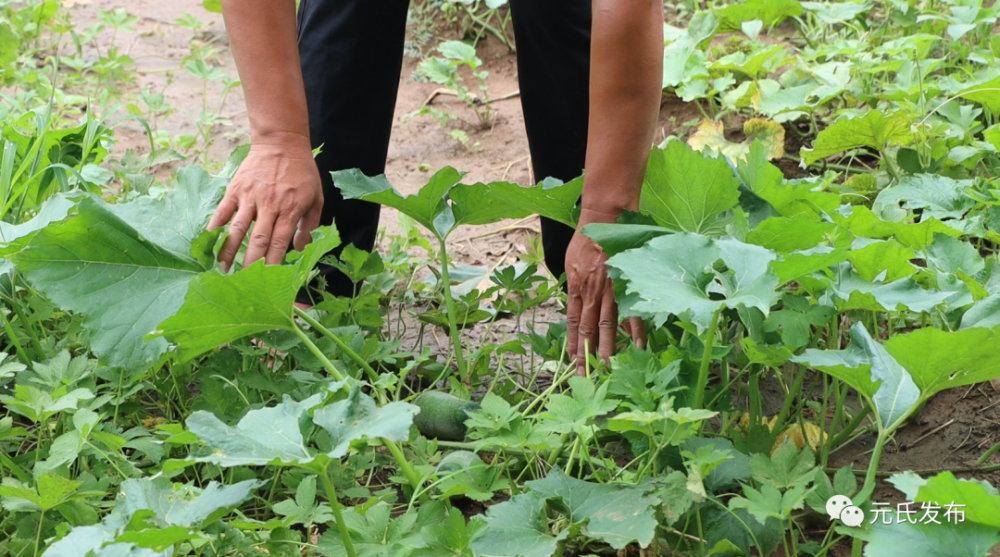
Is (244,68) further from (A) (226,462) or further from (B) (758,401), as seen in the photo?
(B) (758,401)

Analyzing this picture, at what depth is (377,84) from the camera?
2.22 m

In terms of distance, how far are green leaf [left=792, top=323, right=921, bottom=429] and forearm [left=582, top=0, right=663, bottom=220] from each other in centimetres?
47

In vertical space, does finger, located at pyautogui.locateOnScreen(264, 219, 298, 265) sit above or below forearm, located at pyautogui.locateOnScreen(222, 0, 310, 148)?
below

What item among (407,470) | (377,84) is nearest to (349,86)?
(377,84)

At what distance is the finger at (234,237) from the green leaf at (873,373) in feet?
3.13

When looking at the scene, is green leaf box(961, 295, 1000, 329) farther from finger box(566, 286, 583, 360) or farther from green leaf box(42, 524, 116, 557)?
green leaf box(42, 524, 116, 557)

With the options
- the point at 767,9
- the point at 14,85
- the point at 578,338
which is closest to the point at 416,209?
the point at 578,338

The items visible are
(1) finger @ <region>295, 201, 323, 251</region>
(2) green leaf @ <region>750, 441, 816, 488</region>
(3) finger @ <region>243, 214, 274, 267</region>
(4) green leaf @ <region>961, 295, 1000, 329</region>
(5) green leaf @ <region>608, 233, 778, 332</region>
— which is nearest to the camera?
(5) green leaf @ <region>608, 233, 778, 332</region>

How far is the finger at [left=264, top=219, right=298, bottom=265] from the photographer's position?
5.21 ft

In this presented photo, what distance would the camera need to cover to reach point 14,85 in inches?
136

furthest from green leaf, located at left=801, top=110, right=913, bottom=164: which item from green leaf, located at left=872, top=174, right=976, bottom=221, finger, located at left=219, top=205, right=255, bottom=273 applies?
finger, located at left=219, top=205, right=255, bottom=273

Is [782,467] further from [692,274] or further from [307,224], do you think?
[307,224]

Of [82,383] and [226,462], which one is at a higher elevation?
[226,462]

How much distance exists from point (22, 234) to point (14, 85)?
87.0 inches
